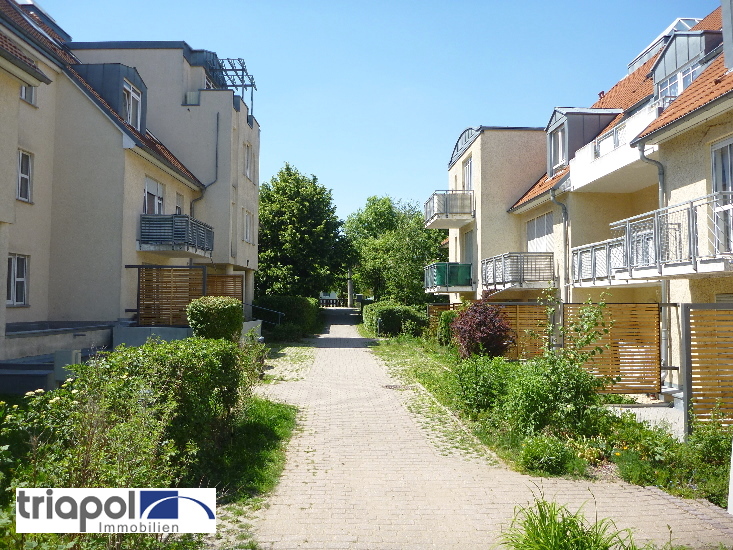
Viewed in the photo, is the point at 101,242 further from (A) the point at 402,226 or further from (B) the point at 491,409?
(A) the point at 402,226

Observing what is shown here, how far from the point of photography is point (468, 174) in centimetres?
2816

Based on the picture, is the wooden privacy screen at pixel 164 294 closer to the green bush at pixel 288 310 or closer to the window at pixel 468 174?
the green bush at pixel 288 310

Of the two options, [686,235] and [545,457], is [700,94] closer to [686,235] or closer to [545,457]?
[686,235]

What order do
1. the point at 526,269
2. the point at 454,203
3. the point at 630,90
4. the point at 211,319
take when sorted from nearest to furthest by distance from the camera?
the point at 211,319
the point at 630,90
the point at 526,269
the point at 454,203

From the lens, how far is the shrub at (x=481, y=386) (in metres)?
11.3

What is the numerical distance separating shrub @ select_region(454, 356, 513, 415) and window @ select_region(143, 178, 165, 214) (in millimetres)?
13409

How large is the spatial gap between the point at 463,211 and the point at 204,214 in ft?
36.9

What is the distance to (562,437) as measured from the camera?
8.95 metres

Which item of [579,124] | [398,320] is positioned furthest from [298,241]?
[579,124]

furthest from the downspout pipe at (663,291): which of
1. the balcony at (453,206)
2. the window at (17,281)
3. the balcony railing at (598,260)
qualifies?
the window at (17,281)

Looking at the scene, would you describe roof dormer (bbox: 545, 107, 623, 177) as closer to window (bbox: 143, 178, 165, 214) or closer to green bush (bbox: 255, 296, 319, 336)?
window (bbox: 143, 178, 165, 214)

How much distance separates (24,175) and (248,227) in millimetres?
14868

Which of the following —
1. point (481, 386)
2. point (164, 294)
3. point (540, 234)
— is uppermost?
point (540, 234)

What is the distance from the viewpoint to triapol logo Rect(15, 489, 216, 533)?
402cm
